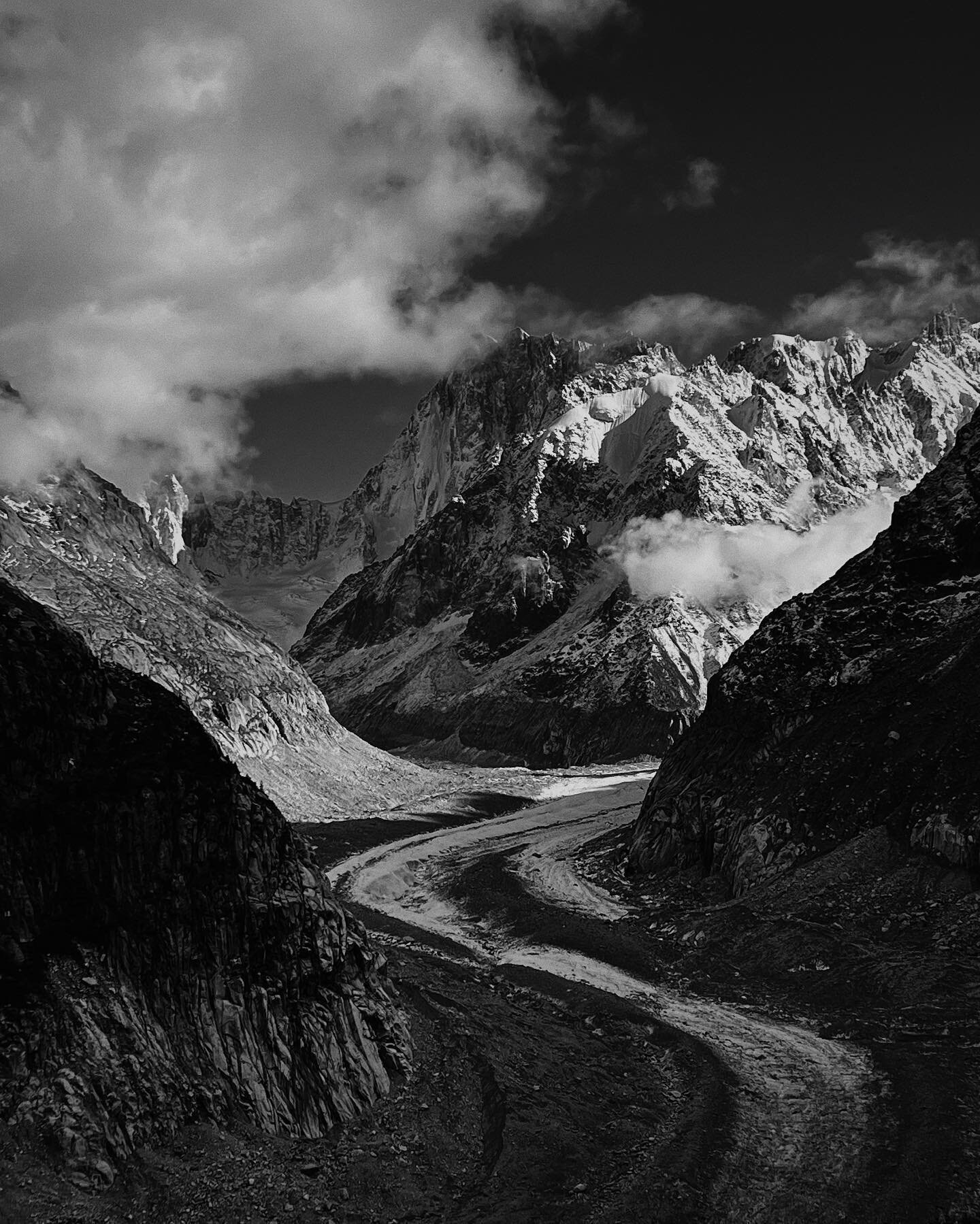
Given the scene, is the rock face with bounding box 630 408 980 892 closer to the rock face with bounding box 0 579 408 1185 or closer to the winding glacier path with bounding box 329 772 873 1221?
the winding glacier path with bounding box 329 772 873 1221

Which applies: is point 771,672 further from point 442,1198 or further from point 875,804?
point 442,1198

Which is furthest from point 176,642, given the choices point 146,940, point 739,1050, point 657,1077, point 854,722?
point 146,940

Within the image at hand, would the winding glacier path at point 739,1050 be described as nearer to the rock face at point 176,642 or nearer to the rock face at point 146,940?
the rock face at point 146,940

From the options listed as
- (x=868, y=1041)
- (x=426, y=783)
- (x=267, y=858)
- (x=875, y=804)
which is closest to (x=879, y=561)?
(x=875, y=804)

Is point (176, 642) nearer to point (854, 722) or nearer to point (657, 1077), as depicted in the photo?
point (854, 722)

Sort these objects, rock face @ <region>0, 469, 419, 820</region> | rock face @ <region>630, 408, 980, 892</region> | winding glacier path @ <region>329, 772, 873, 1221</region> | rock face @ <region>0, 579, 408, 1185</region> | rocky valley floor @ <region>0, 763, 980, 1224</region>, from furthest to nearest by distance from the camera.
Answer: rock face @ <region>0, 469, 419, 820</region>
rock face @ <region>630, 408, 980, 892</region>
winding glacier path @ <region>329, 772, 873, 1221</region>
rocky valley floor @ <region>0, 763, 980, 1224</region>
rock face @ <region>0, 579, 408, 1185</region>

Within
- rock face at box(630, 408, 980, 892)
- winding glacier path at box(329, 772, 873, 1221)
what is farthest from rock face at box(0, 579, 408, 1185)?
rock face at box(630, 408, 980, 892)

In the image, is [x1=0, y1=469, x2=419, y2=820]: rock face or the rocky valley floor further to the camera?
[x1=0, y1=469, x2=419, y2=820]: rock face
